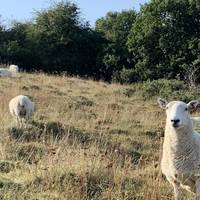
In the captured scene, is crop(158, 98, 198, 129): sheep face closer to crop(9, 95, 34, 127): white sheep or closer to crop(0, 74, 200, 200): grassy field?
crop(0, 74, 200, 200): grassy field

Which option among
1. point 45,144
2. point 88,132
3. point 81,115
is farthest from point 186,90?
point 45,144

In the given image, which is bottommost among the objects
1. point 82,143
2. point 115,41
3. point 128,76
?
point 82,143

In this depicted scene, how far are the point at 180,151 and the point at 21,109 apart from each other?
6.72 m

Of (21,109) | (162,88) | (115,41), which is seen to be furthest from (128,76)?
(21,109)

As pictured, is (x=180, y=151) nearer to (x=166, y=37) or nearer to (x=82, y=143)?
(x=82, y=143)

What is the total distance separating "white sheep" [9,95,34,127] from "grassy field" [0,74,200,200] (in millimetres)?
202

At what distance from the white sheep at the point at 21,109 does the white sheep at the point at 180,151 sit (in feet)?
20.6

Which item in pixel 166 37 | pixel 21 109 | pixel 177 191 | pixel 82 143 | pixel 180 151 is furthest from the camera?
pixel 166 37

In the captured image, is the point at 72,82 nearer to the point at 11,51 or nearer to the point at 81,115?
the point at 81,115

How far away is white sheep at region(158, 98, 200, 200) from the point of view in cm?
785

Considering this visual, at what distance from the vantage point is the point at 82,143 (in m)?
12.3

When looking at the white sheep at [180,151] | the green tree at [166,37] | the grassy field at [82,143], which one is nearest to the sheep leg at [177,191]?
the white sheep at [180,151]

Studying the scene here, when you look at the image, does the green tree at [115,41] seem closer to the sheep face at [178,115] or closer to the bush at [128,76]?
the bush at [128,76]

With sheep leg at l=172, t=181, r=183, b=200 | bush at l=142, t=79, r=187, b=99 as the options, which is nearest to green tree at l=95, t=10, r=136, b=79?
bush at l=142, t=79, r=187, b=99
